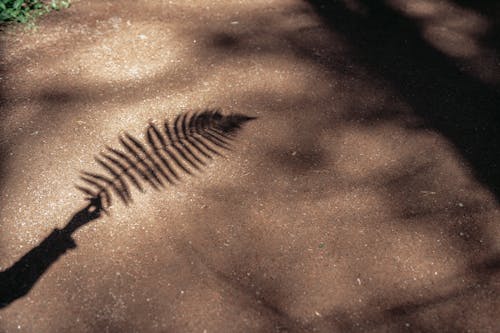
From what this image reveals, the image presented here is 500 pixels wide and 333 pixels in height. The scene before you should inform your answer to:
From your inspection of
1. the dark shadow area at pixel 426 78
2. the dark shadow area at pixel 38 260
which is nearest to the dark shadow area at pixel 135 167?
the dark shadow area at pixel 38 260

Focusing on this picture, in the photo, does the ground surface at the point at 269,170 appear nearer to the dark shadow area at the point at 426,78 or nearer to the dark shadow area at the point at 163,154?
the dark shadow area at the point at 426,78

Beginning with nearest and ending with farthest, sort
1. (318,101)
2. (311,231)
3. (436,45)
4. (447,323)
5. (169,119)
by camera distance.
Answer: (447,323)
(311,231)
(169,119)
(318,101)
(436,45)

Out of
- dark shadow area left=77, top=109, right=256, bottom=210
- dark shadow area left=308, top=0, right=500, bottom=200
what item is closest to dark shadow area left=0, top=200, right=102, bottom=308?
dark shadow area left=77, top=109, right=256, bottom=210

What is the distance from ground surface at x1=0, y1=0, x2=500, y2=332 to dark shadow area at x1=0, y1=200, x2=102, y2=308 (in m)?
0.06

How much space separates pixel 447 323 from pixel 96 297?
247 centimetres

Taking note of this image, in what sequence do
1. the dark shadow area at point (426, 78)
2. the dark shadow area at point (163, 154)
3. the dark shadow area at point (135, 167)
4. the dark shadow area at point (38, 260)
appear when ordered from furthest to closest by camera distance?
the dark shadow area at point (426, 78), the dark shadow area at point (163, 154), the dark shadow area at point (135, 167), the dark shadow area at point (38, 260)

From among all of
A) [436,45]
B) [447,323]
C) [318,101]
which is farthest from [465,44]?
[447,323]

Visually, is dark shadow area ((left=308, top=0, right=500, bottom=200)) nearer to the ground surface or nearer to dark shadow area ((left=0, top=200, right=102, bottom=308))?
the ground surface

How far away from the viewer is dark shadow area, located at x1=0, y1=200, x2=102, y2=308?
3.15 meters

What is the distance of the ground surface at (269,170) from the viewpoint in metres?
3.17

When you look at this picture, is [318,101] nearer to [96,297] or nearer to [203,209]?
[203,209]

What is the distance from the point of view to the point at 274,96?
458cm

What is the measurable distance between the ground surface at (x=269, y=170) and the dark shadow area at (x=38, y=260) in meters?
0.06

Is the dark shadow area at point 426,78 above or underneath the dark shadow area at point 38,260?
above
